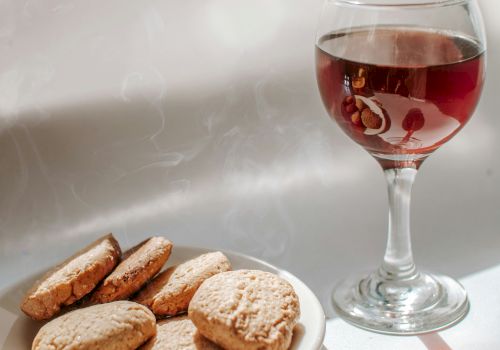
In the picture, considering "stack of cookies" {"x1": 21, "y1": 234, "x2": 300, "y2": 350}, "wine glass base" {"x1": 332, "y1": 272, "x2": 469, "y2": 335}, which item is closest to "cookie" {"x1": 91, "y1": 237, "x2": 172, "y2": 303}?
"stack of cookies" {"x1": 21, "y1": 234, "x2": 300, "y2": 350}

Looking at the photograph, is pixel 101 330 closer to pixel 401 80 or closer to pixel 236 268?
pixel 236 268

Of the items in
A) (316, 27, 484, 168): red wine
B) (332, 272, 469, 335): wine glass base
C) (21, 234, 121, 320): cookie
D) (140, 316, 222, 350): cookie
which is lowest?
(332, 272, 469, 335): wine glass base

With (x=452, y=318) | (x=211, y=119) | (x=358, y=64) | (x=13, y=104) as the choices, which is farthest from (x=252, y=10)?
(x=452, y=318)

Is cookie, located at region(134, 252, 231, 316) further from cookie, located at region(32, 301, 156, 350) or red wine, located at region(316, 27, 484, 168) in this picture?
red wine, located at region(316, 27, 484, 168)

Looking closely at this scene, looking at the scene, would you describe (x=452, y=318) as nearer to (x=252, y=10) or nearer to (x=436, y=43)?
(x=436, y=43)

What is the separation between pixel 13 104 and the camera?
1.45 m

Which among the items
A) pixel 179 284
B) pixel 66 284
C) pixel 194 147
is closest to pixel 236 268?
pixel 179 284

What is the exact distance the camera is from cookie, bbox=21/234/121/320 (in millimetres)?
976

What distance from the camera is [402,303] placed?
1.13 metres

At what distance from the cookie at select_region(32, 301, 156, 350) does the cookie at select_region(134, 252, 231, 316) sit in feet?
0.17

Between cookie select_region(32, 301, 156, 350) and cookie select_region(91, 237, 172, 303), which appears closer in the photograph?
cookie select_region(32, 301, 156, 350)

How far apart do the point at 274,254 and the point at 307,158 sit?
0.92ft

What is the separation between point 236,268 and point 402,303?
220 millimetres

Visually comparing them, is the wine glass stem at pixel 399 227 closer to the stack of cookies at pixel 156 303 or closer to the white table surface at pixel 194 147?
the white table surface at pixel 194 147
